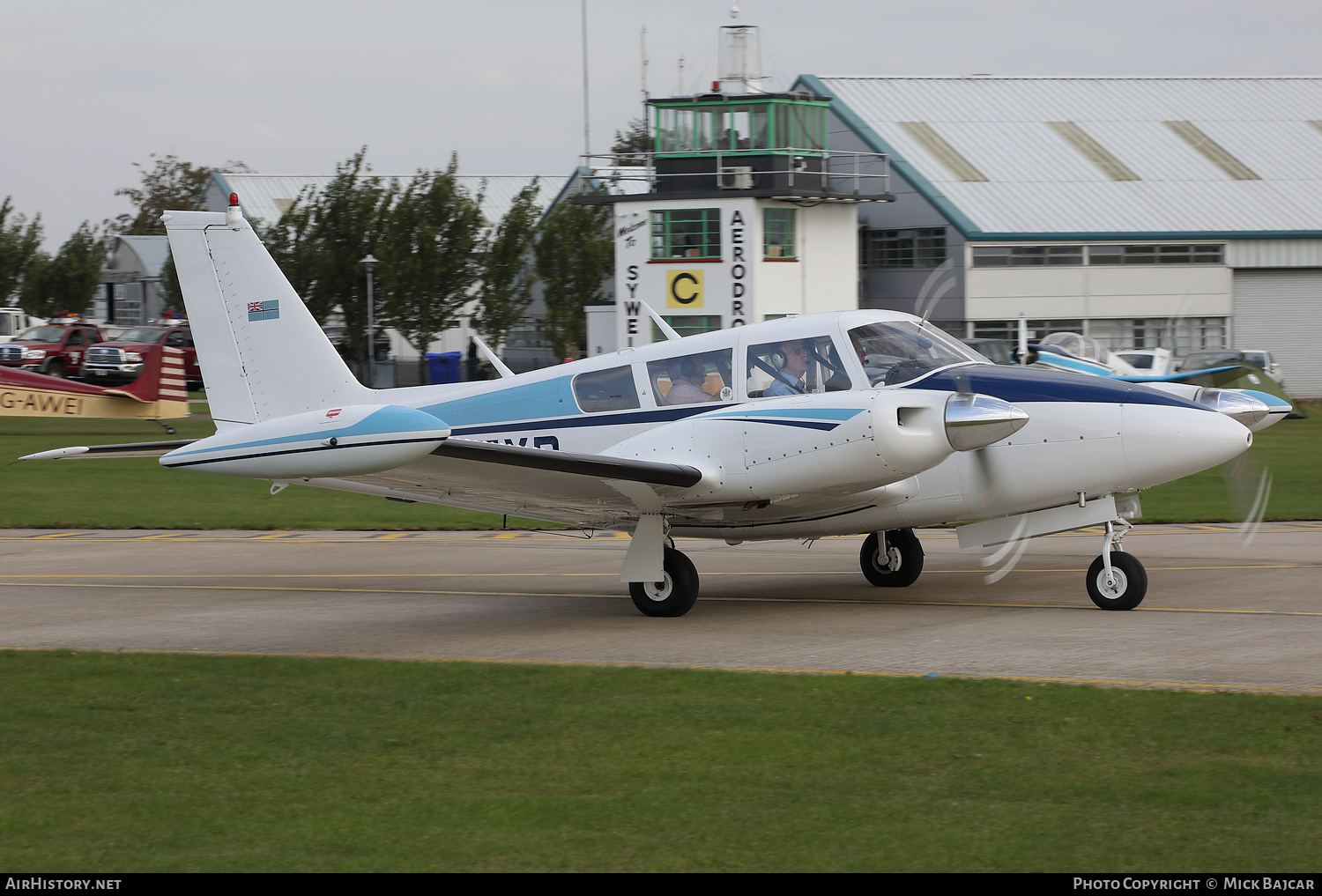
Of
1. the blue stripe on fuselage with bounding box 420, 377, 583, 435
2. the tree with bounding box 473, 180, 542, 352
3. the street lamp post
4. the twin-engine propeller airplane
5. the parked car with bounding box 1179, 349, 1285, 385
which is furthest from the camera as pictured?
the tree with bounding box 473, 180, 542, 352

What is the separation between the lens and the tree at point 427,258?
168ft

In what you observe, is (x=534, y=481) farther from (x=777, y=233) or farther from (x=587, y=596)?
(x=777, y=233)

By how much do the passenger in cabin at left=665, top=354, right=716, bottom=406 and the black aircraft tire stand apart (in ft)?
11.7

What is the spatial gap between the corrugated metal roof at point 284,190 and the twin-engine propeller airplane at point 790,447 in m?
56.3

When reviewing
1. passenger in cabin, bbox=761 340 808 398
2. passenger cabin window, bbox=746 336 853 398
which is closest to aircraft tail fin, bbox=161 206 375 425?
passenger cabin window, bbox=746 336 853 398

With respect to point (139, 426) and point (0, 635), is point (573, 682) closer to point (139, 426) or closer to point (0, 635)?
point (0, 635)

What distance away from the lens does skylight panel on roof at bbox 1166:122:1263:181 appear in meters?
55.6

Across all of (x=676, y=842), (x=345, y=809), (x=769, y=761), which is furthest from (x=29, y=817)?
(x=769, y=761)

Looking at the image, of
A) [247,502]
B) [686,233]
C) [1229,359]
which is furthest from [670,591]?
[1229,359]

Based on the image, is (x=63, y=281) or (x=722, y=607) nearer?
(x=722, y=607)

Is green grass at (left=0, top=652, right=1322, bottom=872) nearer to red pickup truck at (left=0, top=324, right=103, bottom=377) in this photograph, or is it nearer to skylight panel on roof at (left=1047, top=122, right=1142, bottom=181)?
red pickup truck at (left=0, top=324, right=103, bottom=377)

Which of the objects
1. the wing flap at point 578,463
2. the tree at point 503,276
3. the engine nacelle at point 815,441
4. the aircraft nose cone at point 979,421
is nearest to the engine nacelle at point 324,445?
the wing flap at point 578,463

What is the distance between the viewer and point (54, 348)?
49.3m

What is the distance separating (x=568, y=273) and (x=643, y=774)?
4865 centimetres
